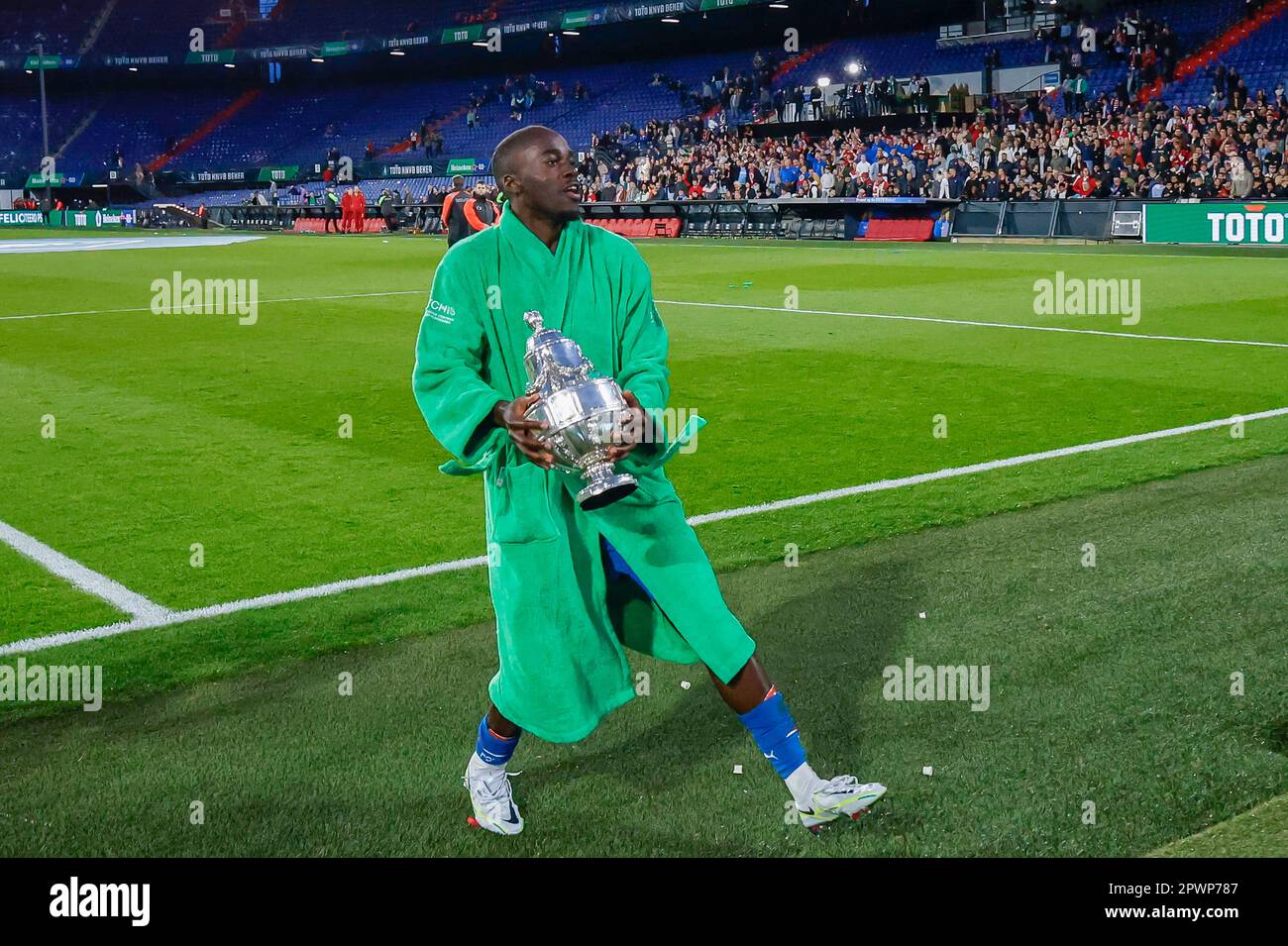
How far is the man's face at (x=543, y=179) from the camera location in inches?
130

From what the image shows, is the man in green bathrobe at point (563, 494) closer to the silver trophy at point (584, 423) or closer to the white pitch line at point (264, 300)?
the silver trophy at point (584, 423)

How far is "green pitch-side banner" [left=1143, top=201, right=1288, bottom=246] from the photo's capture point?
26.0 metres

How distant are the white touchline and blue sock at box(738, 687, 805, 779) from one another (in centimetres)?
260

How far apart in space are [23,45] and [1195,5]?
54.9m

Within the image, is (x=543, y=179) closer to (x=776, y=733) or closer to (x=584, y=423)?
(x=584, y=423)

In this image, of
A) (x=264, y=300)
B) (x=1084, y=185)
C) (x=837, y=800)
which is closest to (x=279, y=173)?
(x=1084, y=185)

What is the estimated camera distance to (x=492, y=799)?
3.54m

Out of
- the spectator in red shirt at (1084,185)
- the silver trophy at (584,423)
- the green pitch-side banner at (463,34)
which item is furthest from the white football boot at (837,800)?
the green pitch-side banner at (463,34)

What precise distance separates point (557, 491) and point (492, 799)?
85cm

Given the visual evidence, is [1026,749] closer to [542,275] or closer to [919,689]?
[919,689]

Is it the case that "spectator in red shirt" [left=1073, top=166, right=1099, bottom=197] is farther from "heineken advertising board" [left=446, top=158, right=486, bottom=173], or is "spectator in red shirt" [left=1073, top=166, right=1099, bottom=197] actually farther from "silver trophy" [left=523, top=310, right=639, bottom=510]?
"silver trophy" [left=523, top=310, right=639, bottom=510]

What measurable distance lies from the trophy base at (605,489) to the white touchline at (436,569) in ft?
9.15

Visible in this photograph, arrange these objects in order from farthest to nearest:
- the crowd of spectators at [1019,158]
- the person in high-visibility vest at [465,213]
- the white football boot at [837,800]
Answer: the crowd of spectators at [1019,158]
the person in high-visibility vest at [465,213]
the white football boot at [837,800]

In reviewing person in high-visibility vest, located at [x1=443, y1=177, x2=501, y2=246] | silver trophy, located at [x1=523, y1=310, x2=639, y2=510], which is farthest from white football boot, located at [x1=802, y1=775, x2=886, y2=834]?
person in high-visibility vest, located at [x1=443, y1=177, x2=501, y2=246]
